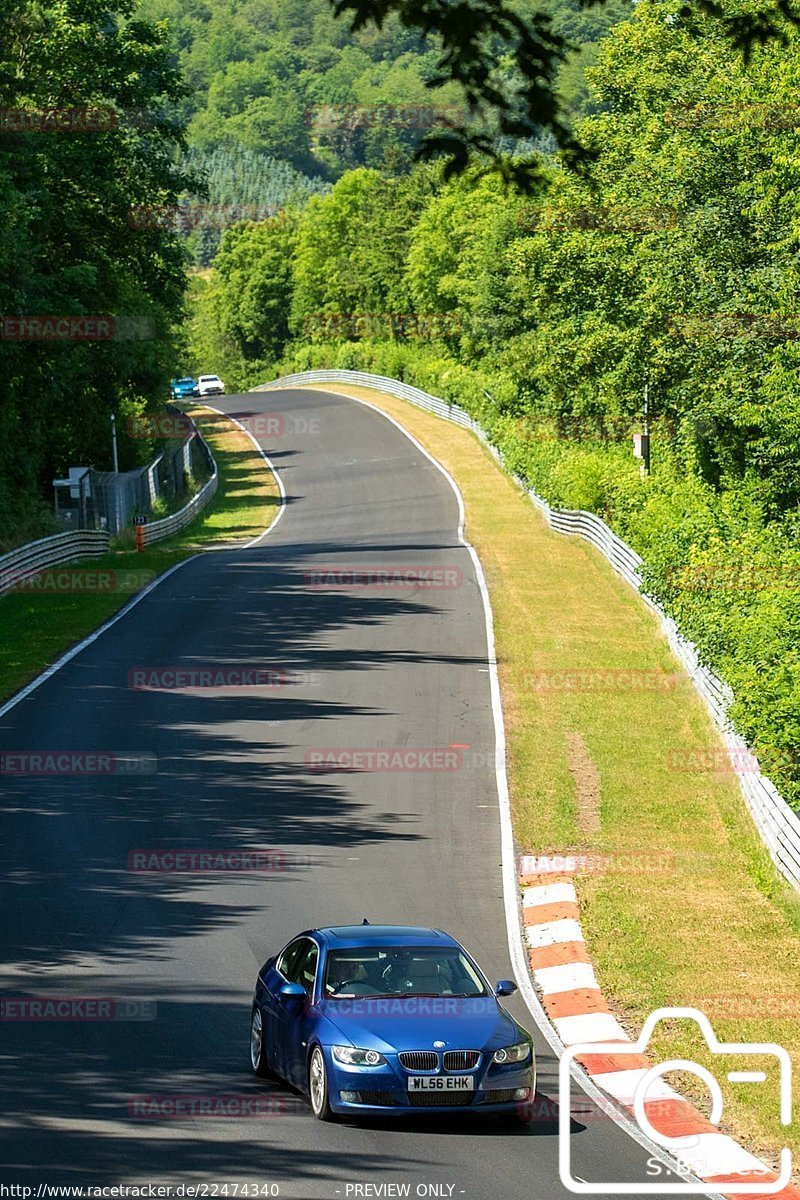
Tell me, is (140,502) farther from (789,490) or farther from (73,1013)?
(73,1013)

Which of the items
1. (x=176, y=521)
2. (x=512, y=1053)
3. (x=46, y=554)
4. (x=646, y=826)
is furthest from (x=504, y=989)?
(x=176, y=521)

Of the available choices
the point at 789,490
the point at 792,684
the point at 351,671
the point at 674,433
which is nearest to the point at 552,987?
the point at 792,684

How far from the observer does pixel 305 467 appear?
252 feet

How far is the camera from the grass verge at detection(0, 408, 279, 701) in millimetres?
33375

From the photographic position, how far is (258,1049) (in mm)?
12547

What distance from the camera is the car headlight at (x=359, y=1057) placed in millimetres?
11008

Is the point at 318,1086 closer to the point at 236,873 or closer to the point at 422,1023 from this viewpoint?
the point at 422,1023

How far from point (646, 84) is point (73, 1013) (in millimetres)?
42298

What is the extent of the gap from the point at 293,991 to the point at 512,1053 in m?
1.72

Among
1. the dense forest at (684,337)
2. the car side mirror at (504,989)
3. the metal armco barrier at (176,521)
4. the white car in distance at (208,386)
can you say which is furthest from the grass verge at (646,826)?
the white car in distance at (208,386)

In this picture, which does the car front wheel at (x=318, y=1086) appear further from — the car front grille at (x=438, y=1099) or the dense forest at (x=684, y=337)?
the dense forest at (x=684, y=337)

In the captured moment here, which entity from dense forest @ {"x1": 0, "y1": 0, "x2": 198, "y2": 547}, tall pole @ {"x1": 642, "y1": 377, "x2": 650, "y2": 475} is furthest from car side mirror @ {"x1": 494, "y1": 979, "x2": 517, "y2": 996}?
tall pole @ {"x1": 642, "y1": 377, "x2": 650, "y2": 475}

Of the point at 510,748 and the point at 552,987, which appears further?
the point at 510,748

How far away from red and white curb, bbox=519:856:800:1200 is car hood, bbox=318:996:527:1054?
1.35 meters
